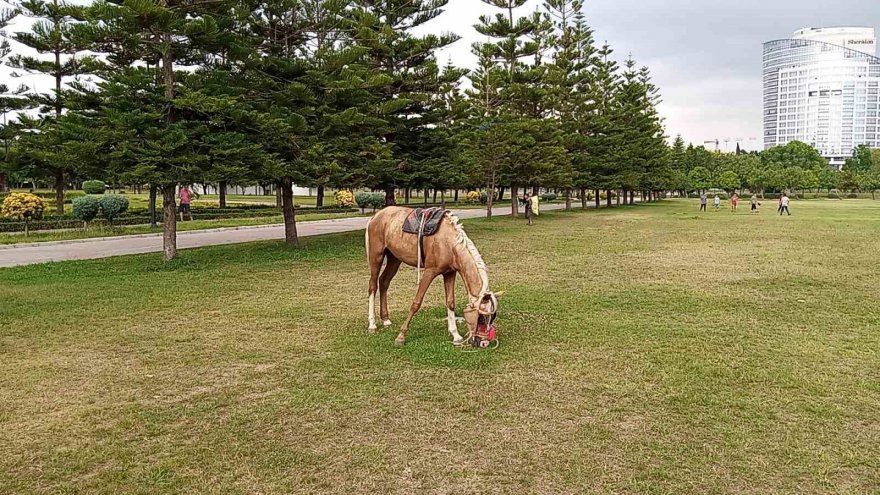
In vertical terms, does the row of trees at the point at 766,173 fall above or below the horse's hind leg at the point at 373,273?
above

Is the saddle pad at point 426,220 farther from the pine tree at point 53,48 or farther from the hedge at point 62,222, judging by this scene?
the hedge at point 62,222

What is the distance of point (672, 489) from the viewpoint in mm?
3123

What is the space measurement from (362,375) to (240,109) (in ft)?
25.3

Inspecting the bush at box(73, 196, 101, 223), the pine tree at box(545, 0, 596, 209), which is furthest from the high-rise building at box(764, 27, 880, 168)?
the bush at box(73, 196, 101, 223)

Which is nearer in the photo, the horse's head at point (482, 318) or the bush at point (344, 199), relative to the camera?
the horse's head at point (482, 318)

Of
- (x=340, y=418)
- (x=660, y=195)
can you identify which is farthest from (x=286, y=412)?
(x=660, y=195)

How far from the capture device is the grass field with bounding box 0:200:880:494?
331cm

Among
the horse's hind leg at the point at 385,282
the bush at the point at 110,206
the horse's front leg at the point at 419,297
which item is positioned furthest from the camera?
the bush at the point at 110,206

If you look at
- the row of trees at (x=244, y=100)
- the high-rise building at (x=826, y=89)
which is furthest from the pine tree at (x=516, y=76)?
the high-rise building at (x=826, y=89)

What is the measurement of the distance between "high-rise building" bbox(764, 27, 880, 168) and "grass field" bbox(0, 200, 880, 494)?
127997 millimetres

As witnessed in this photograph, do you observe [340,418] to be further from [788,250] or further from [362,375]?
[788,250]

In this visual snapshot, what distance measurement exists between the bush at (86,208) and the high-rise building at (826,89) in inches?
4957

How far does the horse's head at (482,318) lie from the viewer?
17.6ft

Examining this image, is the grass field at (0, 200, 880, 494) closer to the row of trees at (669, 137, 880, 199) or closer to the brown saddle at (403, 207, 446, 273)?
the brown saddle at (403, 207, 446, 273)
